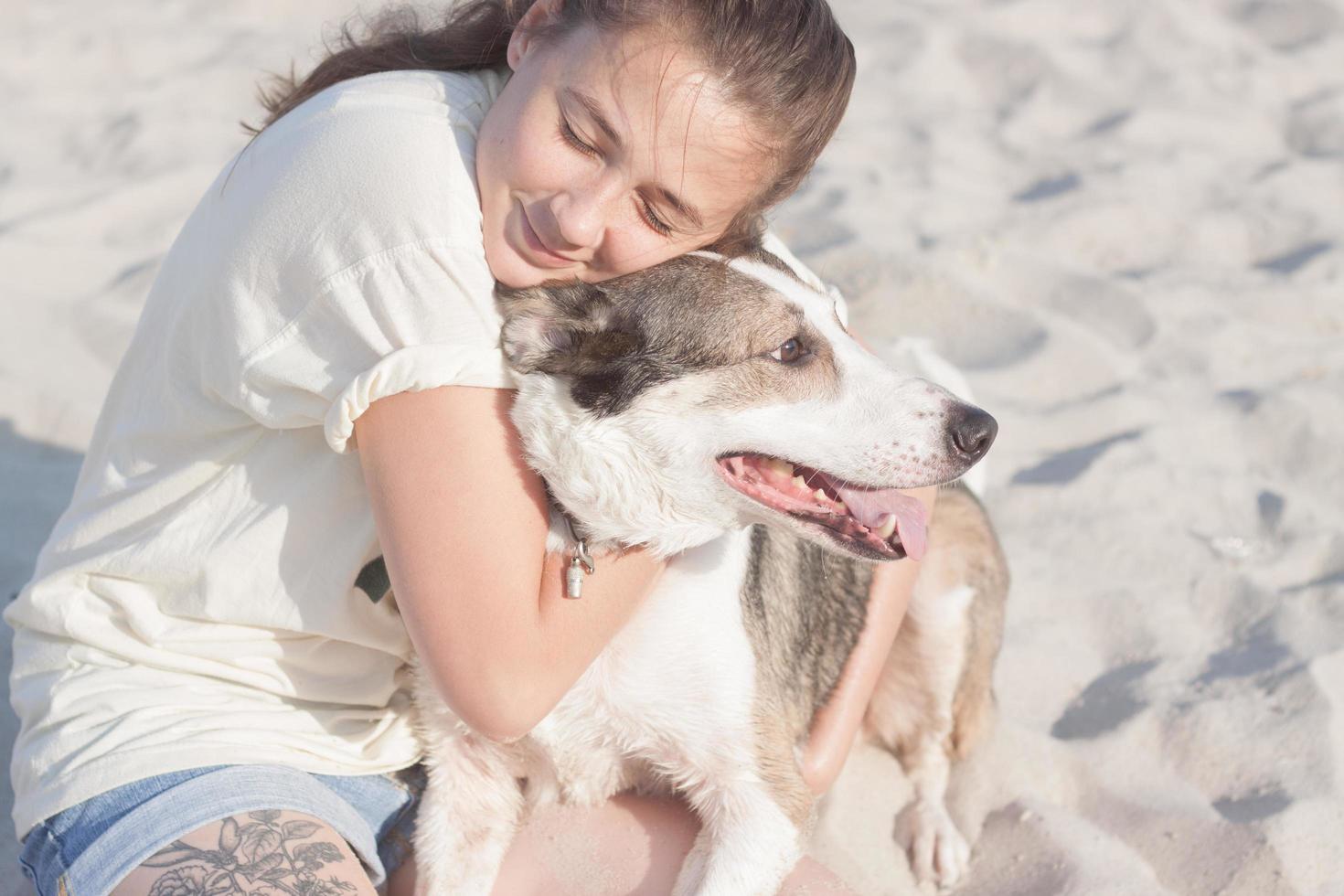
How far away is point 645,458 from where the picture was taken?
230 cm

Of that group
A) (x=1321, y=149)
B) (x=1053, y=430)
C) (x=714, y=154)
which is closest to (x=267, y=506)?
(x=714, y=154)

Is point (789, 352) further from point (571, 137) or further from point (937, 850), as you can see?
point (937, 850)

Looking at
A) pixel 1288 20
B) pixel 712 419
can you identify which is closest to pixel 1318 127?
pixel 1288 20

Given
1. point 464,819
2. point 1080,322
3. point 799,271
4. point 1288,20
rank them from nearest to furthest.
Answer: point 464,819 → point 799,271 → point 1080,322 → point 1288,20

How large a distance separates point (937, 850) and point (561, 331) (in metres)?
1.64

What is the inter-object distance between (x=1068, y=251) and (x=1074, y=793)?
2.76m

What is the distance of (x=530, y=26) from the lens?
2.32 metres

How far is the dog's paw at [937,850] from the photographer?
9.71ft

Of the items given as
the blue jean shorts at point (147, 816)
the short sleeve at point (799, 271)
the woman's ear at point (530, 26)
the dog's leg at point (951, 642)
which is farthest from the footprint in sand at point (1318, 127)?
the blue jean shorts at point (147, 816)

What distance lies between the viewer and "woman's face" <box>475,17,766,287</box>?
2.13m

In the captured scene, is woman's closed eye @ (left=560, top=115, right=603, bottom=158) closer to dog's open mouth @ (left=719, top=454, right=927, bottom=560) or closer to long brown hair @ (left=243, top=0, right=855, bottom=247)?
long brown hair @ (left=243, top=0, right=855, bottom=247)

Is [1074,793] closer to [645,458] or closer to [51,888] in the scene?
[645,458]

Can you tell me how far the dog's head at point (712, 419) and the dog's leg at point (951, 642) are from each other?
0.96 metres

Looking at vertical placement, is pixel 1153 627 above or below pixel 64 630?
below
